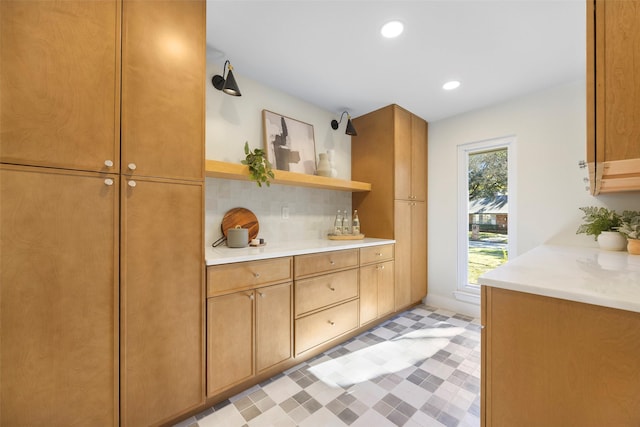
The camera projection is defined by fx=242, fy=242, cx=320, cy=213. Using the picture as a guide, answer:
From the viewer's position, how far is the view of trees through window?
2715 mm

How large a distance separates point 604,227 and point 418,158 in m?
1.72

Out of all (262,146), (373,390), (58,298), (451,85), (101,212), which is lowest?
Result: (373,390)

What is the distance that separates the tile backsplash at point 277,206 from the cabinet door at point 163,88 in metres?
0.69

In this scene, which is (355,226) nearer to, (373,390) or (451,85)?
(373,390)

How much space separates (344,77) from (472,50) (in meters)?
1.00

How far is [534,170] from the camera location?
8.09ft

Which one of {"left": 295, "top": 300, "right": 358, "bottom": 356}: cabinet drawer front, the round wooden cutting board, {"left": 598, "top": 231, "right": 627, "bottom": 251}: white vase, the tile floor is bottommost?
the tile floor

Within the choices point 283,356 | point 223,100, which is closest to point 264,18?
point 223,100

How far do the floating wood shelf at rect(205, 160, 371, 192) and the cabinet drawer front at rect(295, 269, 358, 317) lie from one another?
0.89 meters

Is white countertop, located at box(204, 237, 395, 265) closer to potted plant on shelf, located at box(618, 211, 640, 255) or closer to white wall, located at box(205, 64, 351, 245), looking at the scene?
white wall, located at box(205, 64, 351, 245)

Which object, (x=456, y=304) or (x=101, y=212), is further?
(x=456, y=304)

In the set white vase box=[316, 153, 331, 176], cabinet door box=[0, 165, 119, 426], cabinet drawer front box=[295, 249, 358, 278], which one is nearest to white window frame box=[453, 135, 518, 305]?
cabinet drawer front box=[295, 249, 358, 278]

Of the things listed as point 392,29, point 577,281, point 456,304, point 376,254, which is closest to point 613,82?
point 577,281

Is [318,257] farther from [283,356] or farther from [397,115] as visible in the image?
[397,115]
